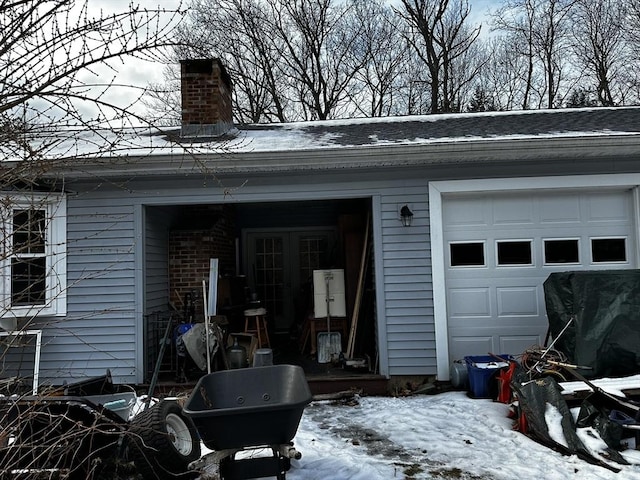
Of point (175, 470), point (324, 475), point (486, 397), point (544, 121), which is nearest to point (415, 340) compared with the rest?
point (486, 397)

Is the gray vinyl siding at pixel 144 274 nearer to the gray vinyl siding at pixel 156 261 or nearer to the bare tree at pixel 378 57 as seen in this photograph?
the gray vinyl siding at pixel 156 261

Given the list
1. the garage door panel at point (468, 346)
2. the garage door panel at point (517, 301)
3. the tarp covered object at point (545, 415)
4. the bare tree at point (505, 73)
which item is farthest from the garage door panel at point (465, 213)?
the bare tree at point (505, 73)

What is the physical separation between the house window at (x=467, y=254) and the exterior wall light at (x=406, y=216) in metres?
0.64

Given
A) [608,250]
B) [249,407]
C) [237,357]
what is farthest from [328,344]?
[249,407]

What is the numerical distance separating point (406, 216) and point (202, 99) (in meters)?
3.57

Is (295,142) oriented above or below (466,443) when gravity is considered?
above

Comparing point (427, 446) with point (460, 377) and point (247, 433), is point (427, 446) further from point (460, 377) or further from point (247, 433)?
point (247, 433)

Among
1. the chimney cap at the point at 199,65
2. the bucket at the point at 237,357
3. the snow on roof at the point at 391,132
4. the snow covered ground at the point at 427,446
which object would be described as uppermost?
the chimney cap at the point at 199,65

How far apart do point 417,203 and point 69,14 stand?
174 inches

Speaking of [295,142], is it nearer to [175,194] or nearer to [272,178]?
[272,178]

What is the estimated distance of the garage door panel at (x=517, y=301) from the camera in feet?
19.8

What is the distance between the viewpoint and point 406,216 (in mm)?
5953

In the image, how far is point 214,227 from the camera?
25.8 feet

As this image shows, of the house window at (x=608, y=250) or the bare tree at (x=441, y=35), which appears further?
the bare tree at (x=441, y=35)
